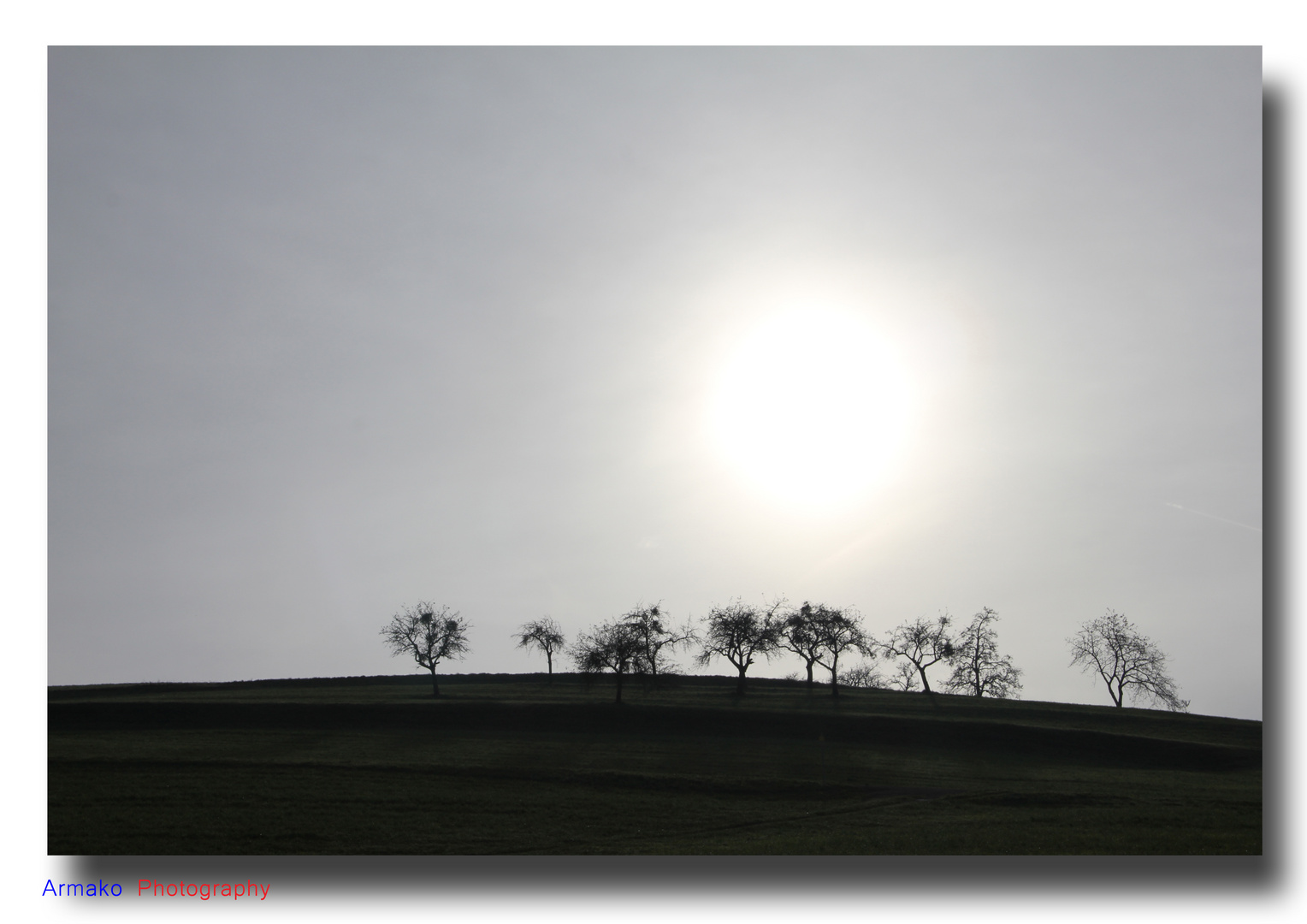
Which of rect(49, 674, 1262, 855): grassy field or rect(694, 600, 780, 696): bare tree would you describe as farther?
rect(694, 600, 780, 696): bare tree

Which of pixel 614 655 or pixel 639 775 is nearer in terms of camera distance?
pixel 639 775

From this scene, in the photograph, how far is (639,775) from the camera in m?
39.1

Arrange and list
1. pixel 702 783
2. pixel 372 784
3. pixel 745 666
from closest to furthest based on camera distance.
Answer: pixel 372 784 < pixel 702 783 < pixel 745 666

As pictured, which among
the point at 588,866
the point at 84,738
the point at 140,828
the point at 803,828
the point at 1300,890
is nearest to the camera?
the point at 1300,890

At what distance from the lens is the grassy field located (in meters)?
27.0

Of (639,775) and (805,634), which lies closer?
(639,775)

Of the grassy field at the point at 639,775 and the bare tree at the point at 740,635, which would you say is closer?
the grassy field at the point at 639,775

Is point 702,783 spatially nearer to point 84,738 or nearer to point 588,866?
point 588,866

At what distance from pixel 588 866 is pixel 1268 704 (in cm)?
1841

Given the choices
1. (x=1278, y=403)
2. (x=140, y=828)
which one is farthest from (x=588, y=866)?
(x=1278, y=403)

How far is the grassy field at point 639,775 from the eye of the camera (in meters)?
27.0

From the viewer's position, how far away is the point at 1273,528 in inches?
839

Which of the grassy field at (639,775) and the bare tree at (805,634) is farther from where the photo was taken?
the bare tree at (805,634)

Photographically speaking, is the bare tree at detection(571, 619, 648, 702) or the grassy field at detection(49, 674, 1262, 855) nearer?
the grassy field at detection(49, 674, 1262, 855)
